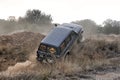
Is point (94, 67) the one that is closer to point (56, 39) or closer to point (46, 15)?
point (56, 39)

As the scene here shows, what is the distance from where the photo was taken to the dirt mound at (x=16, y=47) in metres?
26.8

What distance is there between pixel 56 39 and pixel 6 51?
214 inches

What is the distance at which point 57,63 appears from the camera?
56.0ft

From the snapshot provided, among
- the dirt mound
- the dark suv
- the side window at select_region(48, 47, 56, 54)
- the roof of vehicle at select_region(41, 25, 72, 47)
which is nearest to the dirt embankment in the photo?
the dirt mound

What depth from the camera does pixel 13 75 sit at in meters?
13.0

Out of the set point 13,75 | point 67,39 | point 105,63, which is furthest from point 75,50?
point 13,75

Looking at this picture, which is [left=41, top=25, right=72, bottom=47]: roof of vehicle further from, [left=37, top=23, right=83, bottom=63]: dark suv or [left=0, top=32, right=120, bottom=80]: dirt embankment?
[left=0, top=32, right=120, bottom=80]: dirt embankment

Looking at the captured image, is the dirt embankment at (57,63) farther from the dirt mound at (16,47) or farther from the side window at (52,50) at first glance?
the side window at (52,50)

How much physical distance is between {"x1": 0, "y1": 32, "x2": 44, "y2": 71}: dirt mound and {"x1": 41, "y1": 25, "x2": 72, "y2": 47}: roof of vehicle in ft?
9.59

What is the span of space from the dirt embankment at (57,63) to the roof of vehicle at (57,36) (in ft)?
3.69

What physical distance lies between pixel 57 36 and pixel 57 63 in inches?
294

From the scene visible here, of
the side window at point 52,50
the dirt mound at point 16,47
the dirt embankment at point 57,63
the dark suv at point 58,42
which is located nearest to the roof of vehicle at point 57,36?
the dark suv at point 58,42

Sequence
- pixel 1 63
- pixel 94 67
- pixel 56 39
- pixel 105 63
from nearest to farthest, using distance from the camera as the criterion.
A: pixel 94 67 < pixel 105 63 < pixel 56 39 < pixel 1 63

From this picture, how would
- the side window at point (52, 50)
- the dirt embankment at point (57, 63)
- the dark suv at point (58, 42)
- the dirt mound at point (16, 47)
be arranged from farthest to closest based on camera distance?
the dirt mound at point (16, 47), the side window at point (52, 50), the dark suv at point (58, 42), the dirt embankment at point (57, 63)
